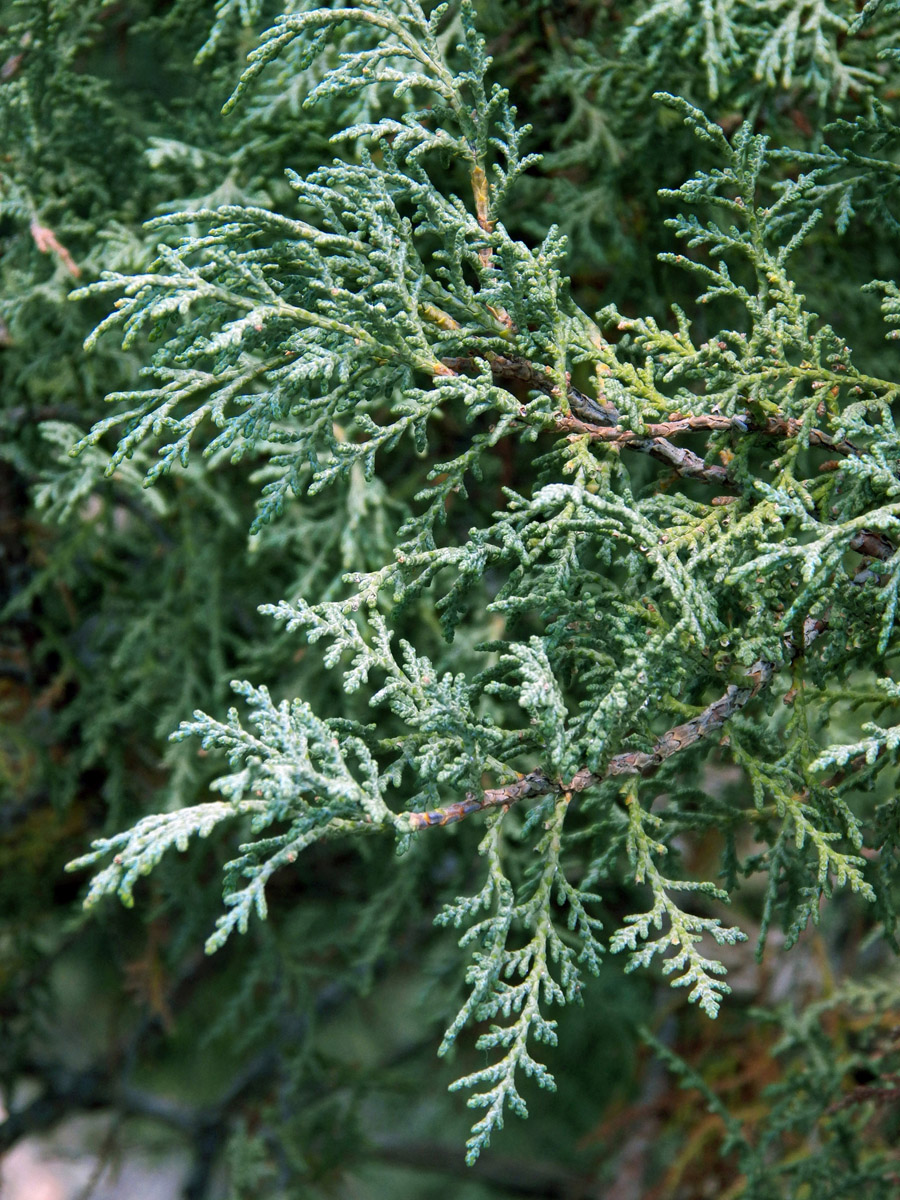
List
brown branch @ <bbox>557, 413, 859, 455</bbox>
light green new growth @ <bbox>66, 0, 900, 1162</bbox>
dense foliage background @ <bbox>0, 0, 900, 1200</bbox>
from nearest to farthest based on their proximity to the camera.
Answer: light green new growth @ <bbox>66, 0, 900, 1162</bbox>, brown branch @ <bbox>557, 413, 859, 455</bbox>, dense foliage background @ <bbox>0, 0, 900, 1200</bbox>

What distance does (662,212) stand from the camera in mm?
2365

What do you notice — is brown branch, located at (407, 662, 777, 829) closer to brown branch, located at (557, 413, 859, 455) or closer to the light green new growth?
the light green new growth

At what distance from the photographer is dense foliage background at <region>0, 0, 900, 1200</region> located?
6.98 ft

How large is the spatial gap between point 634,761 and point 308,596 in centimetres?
117

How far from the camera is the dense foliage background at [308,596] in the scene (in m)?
2.13

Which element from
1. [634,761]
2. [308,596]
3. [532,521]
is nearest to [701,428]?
[532,521]

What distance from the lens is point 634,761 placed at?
1436mm

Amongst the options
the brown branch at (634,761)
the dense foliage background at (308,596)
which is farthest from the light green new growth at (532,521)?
the dense foliage background at (308,596)

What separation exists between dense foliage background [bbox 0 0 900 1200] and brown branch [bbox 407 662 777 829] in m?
0.23

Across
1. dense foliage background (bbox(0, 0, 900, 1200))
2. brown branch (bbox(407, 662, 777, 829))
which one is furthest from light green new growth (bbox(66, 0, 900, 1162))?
dense foliage background (bbox(0, 0, 900, 1200))

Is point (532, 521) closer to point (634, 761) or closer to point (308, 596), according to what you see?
point (634, 761)

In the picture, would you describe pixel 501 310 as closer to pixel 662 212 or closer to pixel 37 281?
pixel 662 212

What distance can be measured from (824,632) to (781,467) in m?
0.24

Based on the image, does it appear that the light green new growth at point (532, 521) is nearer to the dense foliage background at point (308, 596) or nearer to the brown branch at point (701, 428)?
the brown branch at point (701, 428)
